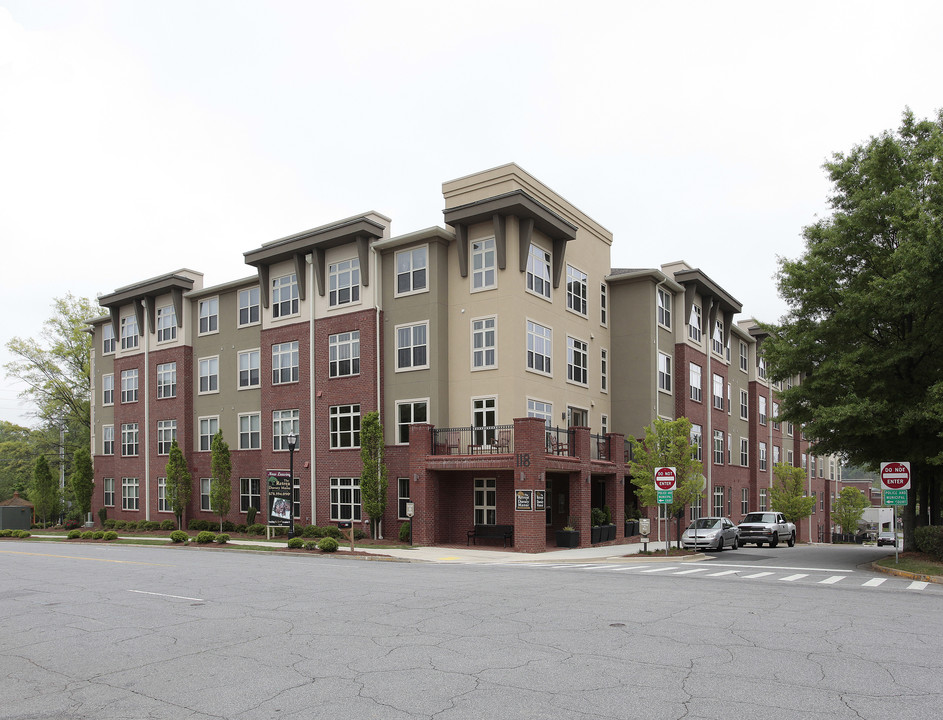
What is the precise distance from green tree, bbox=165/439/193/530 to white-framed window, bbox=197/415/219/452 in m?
1.47

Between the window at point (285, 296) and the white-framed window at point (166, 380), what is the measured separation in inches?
394

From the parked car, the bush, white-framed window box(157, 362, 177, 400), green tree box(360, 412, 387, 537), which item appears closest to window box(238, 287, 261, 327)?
white-framed window box(157, 362, 177, 400)

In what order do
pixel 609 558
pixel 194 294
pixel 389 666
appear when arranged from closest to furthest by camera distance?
pixel 389 666 → pixel 609 558 → pixel 194 294

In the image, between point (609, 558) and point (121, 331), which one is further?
point (121, 331)

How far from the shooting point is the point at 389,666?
908cm

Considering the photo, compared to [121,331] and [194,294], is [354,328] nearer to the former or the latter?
[194,294]

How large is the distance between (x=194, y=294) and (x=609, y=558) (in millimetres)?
30172

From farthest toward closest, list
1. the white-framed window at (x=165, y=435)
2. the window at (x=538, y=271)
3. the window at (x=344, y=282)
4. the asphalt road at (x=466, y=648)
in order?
the white-framed window at (x=165, y=435)
the window at (x=344, y=282)
the window at (x=538, y=271)
the asphalt road at (x=466, y=648)

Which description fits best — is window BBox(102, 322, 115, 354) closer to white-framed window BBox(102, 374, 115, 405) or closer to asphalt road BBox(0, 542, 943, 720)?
white-framed window BBox(102, 374, 115, 405)

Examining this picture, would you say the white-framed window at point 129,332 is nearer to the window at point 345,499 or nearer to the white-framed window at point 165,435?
the white-framed window at point 165,435

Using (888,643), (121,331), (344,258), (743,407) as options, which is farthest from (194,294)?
(888,643)

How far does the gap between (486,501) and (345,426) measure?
822cm

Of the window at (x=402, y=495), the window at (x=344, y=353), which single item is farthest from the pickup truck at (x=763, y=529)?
the window at (x=344, y=353)

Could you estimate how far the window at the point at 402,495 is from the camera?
1350 inches
